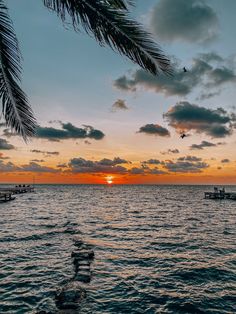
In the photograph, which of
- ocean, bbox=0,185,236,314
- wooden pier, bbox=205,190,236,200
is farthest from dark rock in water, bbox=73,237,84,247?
wooden pier, bbox=205,190,236,200

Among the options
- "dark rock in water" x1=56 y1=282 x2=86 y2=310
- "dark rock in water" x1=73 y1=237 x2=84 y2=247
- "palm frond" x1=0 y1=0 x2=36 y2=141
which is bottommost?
"dark rock in water" x1=73 y1=237 x2=84 y2=247

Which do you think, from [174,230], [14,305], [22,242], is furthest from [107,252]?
[174,230]

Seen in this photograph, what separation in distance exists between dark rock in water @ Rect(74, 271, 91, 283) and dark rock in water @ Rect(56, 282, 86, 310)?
693 mm

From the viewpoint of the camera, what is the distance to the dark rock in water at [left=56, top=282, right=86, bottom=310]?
9.36 m

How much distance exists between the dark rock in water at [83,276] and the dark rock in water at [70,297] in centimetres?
69

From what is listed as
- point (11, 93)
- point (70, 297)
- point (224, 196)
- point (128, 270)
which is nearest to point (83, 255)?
point (128, 270)

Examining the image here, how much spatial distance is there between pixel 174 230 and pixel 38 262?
13979mm

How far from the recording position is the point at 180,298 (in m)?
10.5

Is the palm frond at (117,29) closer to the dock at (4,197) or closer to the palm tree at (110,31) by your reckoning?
the palm tree at (110,31)

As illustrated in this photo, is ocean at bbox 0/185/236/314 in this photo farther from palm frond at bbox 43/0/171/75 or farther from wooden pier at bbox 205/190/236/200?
wooden pier at bbox 205/190/236/200

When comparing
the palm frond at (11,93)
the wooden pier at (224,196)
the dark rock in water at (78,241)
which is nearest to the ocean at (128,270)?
the dark rock in water at (78,241)

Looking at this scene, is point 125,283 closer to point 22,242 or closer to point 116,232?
point 22,242

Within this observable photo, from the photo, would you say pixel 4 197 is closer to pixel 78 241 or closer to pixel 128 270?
pixel 78 241

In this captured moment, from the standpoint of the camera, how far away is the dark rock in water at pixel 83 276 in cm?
1197
